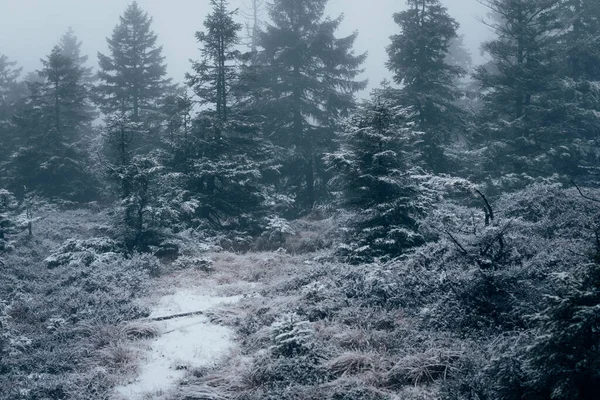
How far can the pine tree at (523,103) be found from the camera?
72.7ft

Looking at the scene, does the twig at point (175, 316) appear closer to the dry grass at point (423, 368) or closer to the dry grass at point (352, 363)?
the dry grass at point (352, 363)

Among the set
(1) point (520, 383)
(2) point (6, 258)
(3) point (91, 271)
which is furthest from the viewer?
(2) point (6, 258)

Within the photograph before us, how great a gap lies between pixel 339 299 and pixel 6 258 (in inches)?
475

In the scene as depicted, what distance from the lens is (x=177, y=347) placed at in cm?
838

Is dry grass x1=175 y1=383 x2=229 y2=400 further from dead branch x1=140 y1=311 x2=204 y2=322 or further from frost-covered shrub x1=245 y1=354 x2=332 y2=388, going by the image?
dead branch x1=140 y1=311 x2=204 y2=322

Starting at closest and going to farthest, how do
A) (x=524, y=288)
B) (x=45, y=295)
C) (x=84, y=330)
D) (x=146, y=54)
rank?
(x=524, y=288), (x=84, y=330), (x=45, y=295), (x=146, y=54)

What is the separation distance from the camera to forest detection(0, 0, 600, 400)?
6.42 m

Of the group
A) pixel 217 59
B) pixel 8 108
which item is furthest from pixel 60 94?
pixel 217 59

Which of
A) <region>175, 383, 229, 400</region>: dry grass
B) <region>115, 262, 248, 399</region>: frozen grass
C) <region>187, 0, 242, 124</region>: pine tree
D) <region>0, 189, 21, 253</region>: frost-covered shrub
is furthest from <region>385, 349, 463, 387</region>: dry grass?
<region>187, 0, 242, 124</region>: pine tree

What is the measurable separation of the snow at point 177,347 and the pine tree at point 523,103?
17.9 m

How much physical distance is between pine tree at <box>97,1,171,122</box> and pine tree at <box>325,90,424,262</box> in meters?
21.4

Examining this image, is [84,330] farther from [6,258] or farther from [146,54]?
[146,54]

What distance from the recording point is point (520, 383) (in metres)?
4.67

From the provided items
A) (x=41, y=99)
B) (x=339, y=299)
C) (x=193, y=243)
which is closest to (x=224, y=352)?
(x=339, y=299)
